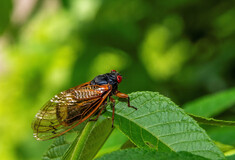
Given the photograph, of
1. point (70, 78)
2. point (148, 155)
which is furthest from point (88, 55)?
point (148, 155)

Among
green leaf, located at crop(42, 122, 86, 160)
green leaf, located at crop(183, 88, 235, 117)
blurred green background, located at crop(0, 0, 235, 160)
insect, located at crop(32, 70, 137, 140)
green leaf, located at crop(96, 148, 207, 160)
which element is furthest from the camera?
blurred green background, located at crop(0, 0, 235, 160)

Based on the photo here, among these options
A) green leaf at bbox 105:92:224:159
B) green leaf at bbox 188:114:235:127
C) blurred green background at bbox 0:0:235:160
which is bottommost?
green leaf at bbox 105:92:224:159

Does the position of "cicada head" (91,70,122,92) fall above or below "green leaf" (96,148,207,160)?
above

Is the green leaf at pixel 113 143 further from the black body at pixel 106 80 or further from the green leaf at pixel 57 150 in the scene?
the green leaf at pixel 57 150

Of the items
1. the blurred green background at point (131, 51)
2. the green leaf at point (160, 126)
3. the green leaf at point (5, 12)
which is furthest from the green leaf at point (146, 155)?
the blurred green background at point (131, 51)

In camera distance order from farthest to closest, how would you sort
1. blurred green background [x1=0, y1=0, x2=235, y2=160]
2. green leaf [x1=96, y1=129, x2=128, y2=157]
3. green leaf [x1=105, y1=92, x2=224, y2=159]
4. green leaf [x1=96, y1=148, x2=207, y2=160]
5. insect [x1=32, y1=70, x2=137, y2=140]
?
blurred green background [x1=0, y1=0, x2=235, y2=160] → green leaf [x1=96, y1=129, x2=128, y2=157] → insect [x1=32, y1=70, x2=137, y2=140] → green leaf [x1=105, y1=92, x2=224, y2=159] → green leaf [x1=96, y1=148, x2=207, y2=160]

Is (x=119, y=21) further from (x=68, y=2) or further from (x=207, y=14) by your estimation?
(x=207, y=14)

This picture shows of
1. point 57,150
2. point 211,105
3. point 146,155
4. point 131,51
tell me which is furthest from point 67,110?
point 131,51

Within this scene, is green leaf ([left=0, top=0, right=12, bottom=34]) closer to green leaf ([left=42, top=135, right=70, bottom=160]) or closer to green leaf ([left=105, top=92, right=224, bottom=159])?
green leaf ([left=42, top=135, right=70, bottom=160])

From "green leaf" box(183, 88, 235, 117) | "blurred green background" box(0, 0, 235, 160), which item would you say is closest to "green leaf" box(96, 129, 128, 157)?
"green leaf" box(183, 88, 235, 117)
